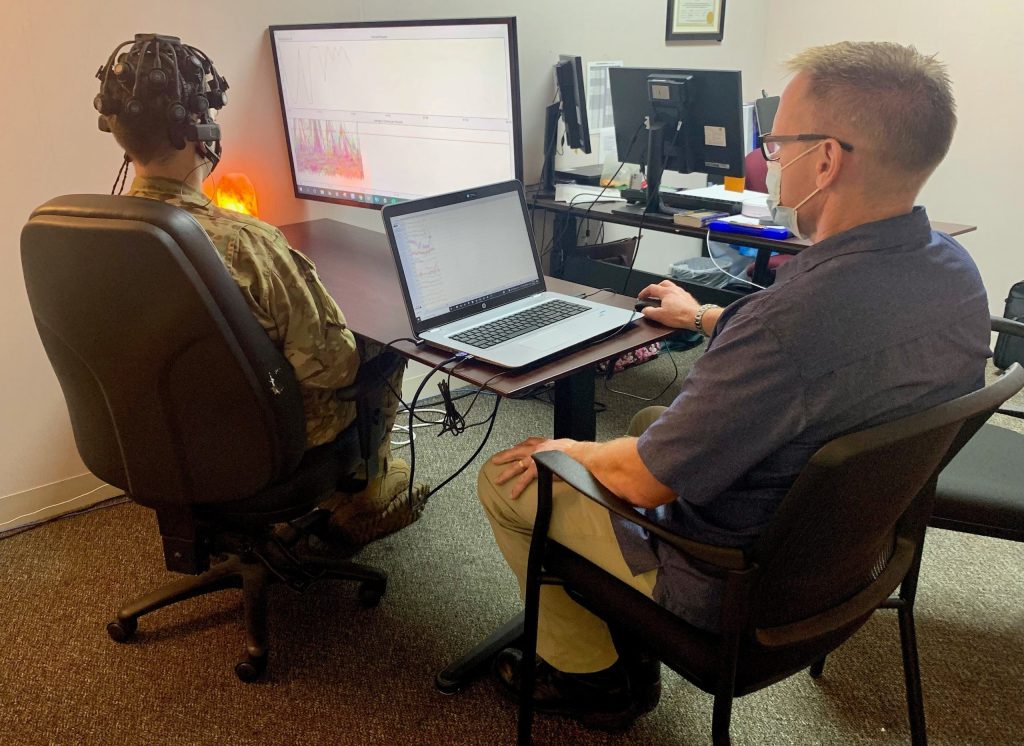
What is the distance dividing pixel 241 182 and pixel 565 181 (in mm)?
1321

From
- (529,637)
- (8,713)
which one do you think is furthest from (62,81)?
(529,637)

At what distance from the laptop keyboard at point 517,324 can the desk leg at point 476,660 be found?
649mm

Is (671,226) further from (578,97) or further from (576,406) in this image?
(576,406)

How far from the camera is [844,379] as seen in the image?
0.93 m

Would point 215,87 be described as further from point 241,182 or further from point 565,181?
point 565,181

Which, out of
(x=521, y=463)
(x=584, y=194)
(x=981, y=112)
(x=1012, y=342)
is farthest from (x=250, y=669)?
(x=981, y=112)

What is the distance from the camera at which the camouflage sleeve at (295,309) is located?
4.46ft

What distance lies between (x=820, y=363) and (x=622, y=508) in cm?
33

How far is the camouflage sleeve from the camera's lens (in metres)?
1.36

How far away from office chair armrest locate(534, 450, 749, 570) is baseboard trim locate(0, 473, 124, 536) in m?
1.54

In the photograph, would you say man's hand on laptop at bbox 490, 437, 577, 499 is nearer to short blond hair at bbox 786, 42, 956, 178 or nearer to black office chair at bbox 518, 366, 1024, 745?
black office chair at bbox 518, 366, 1024, 745

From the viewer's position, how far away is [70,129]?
1994mm

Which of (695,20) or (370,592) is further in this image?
(695,20)

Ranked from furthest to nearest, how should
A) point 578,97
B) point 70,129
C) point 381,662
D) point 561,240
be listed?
1. point 561,240
2. point 578,97
3. point 70,129
4. point 381,662
